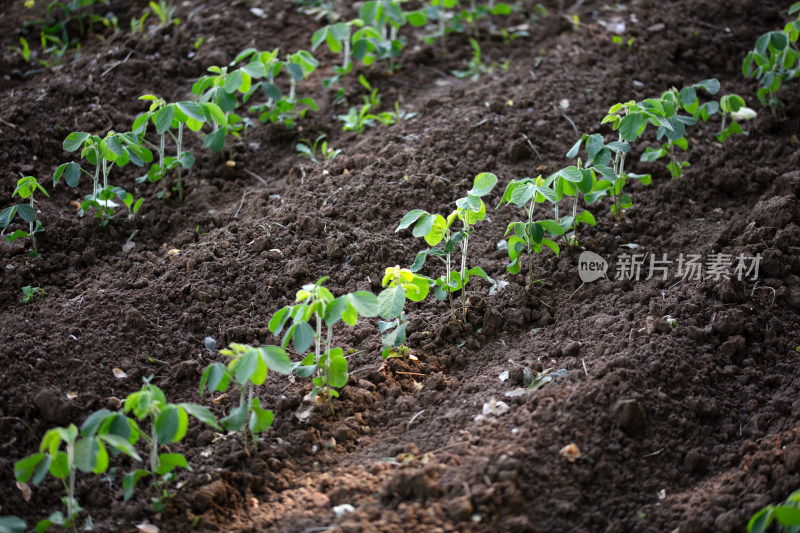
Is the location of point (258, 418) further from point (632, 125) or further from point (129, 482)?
point (632, 125)

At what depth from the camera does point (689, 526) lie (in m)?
1.93

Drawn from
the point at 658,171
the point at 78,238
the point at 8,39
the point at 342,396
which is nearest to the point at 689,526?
the point at 342,396

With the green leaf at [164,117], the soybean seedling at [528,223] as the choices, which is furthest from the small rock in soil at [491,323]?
the green leaf at [164,117]

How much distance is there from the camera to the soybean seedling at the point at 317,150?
11.5ft

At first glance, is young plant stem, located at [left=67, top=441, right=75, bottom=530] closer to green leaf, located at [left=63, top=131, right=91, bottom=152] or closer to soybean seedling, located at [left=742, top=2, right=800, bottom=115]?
green leaf, located at [left=63, top=131, right=91, bottom=152]

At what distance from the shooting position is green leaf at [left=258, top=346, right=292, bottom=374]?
203cm

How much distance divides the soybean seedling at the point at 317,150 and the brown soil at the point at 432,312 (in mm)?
74

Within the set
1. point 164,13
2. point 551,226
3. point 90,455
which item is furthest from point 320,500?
point 164,13

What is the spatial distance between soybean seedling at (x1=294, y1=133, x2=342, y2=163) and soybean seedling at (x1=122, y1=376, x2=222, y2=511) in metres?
1.76

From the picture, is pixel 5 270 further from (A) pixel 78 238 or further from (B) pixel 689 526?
(B) pixel 689 526

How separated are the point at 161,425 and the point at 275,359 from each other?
368mm

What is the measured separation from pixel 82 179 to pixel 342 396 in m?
1.95

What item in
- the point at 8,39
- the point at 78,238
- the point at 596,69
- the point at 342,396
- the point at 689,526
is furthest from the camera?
the point at 8,39

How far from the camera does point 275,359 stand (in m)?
2.05
